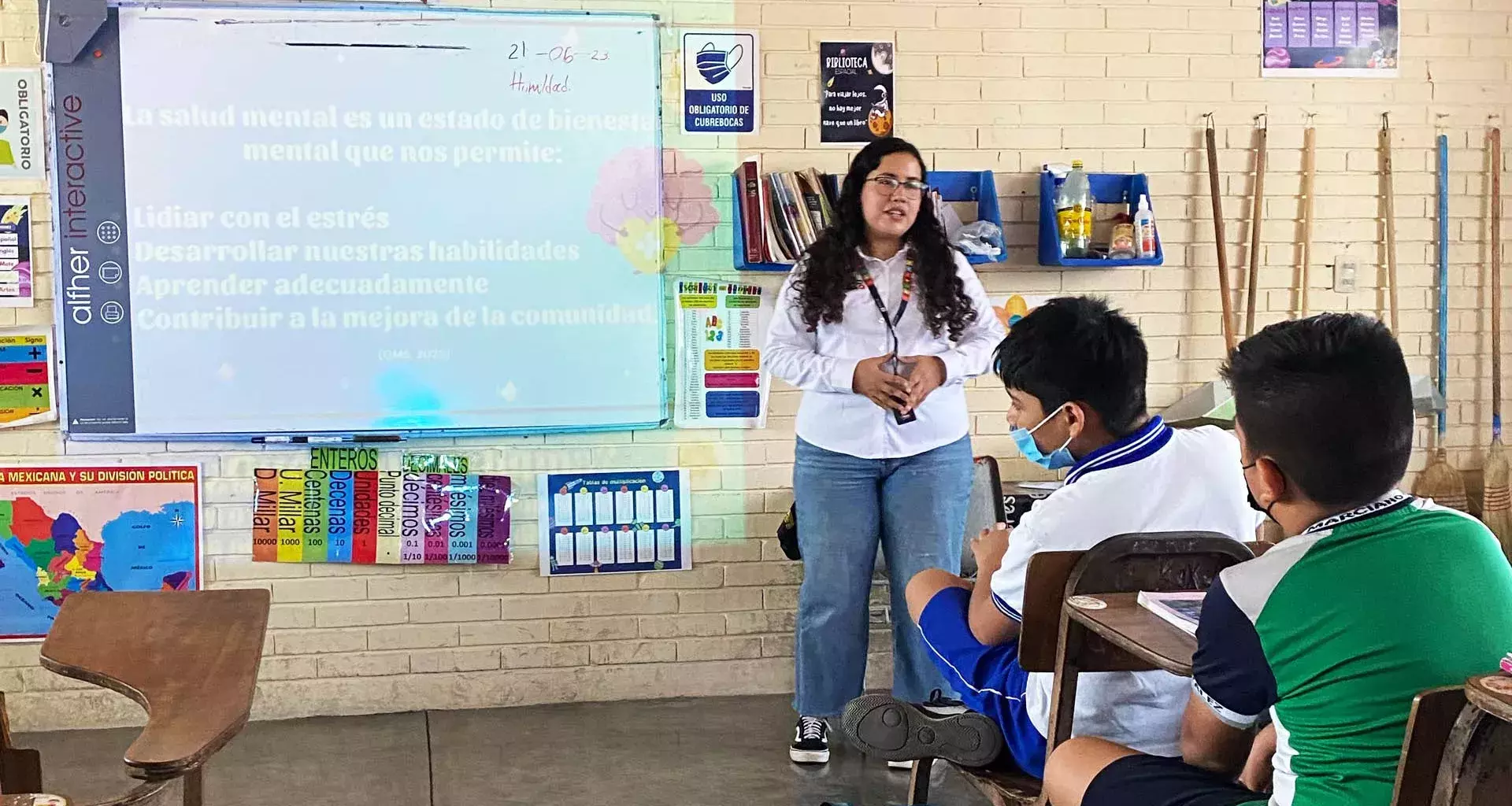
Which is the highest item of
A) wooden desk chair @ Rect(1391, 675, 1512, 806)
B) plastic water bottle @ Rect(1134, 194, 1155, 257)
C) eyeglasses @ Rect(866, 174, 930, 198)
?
eyeglasses @ Rect(866, 174, 930, 198)

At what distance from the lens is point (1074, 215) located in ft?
13.0

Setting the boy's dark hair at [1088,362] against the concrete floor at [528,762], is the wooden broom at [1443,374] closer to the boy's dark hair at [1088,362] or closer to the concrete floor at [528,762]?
the concrete floor at [528,762]

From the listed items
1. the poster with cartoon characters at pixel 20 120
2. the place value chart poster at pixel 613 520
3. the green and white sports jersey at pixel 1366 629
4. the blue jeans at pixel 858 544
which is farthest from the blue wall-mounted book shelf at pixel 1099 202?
the poster with cartoon characters at pixel 20 120

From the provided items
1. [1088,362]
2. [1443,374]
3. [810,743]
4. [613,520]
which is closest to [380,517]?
[613,520]

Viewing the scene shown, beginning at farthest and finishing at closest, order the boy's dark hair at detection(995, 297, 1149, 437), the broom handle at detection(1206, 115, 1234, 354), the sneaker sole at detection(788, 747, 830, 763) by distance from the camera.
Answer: the broom handle at detection(1206, 115, 1234, 354)
the sneaker sole at detection(788, 747, 830, 763)
the boy's dark hair at detection(995, 297, 1149, 437)

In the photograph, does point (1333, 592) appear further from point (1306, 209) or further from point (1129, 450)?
point (1306, 209)

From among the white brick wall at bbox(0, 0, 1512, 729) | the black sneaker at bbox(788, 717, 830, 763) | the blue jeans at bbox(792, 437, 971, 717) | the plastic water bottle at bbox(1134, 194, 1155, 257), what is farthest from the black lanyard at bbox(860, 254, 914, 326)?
→ the black sneaker at bbox(788, 717, 830, 763)

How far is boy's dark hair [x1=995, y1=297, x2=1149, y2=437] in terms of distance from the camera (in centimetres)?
224

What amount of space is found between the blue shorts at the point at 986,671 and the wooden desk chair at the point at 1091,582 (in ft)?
0.50

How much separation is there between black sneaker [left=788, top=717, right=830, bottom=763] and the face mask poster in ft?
5.64

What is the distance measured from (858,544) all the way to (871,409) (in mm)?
359

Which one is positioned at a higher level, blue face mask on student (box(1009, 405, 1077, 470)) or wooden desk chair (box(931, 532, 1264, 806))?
blue face mask on student (box(1009, 405, 1077, 470))

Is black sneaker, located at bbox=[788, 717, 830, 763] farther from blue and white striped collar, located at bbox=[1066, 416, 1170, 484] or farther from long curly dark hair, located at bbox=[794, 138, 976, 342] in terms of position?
blue and white striped collar, located at bbox=[1066, 416, 1170, 484]

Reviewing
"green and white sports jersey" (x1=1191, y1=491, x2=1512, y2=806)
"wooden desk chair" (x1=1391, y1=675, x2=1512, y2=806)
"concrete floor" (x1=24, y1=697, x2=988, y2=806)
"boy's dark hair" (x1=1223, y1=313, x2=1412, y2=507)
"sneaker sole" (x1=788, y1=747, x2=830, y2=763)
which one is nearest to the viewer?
"wooden desk chair" (x1=1391, y1=675, x2=1512, y2=806)
